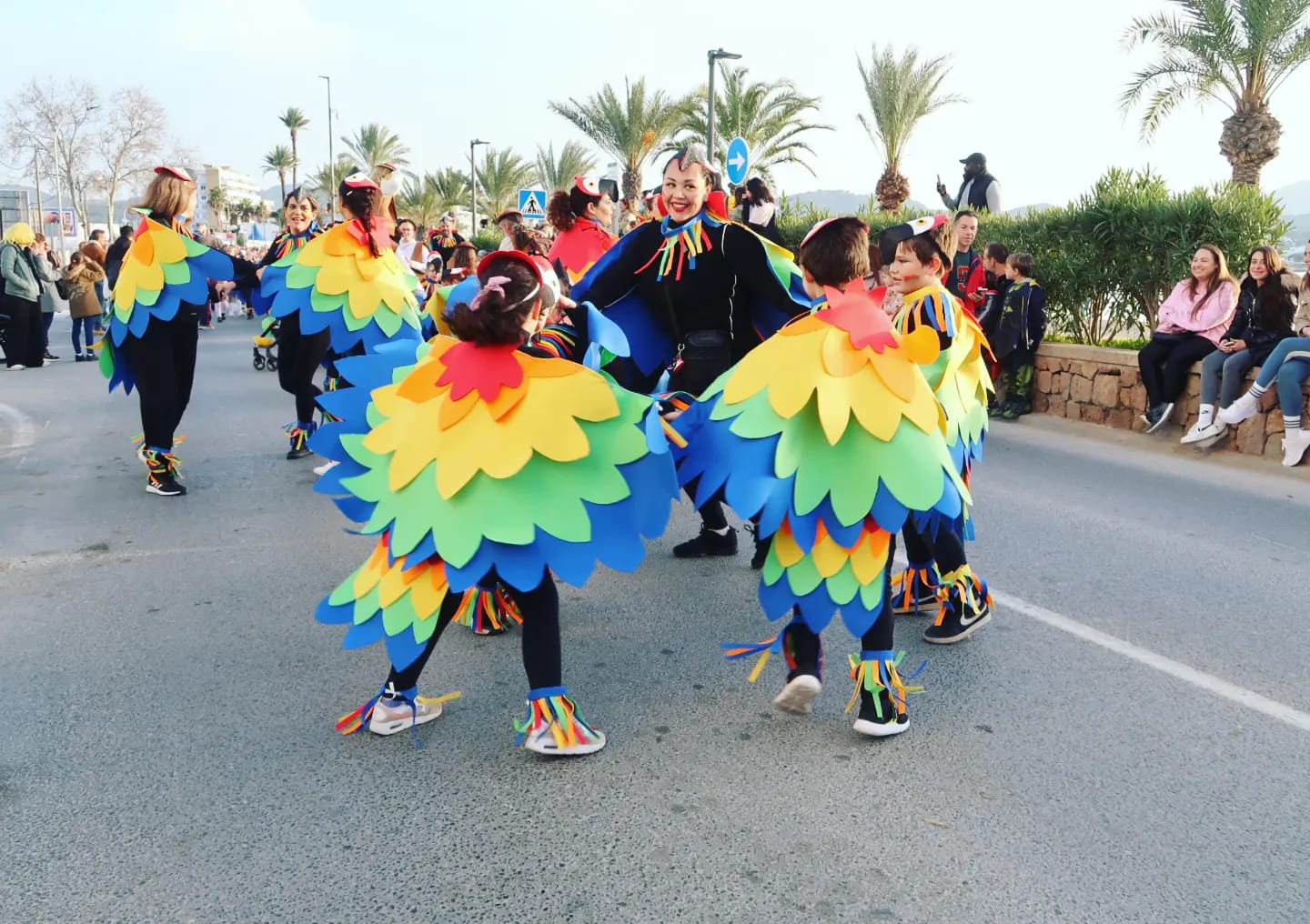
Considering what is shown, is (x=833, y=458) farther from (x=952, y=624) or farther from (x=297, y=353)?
(x=297, y=353)

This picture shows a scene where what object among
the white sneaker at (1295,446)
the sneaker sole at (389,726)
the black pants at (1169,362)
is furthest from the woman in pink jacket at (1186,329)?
the sneaker sole at (389,726)

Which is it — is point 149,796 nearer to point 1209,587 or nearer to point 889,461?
point 889,461

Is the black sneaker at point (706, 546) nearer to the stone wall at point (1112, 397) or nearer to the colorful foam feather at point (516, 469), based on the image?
the colorful foam feather at point (516, 469)

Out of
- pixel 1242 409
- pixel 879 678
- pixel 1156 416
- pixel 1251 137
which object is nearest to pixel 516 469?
pixel 879 678

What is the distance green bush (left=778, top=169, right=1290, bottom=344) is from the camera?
Result: 1002cm

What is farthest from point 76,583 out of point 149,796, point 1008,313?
point 1008,313

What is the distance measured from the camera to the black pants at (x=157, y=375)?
6887 mm

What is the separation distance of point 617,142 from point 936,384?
26906 millimetres

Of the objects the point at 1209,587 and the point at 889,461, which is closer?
the point at 889,461

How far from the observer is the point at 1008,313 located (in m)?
10.7

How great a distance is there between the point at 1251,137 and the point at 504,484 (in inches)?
682

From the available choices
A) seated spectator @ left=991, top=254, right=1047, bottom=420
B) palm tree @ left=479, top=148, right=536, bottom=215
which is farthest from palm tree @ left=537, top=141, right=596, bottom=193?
→ seated spectator @ left=991, top=254, right=1047, bottom=420

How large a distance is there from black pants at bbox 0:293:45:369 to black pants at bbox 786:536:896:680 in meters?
13.3

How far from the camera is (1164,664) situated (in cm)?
424
